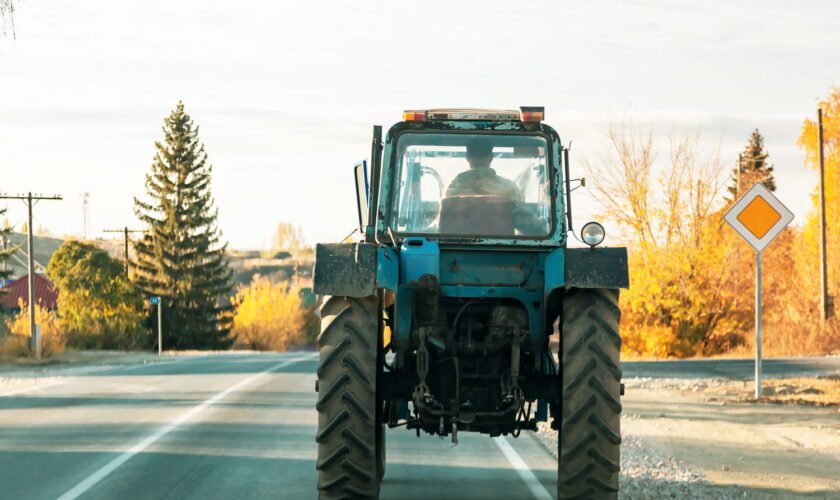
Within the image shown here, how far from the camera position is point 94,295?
71.1 m

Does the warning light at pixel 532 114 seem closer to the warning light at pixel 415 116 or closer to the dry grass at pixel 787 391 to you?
the warning light at pixel 415 116

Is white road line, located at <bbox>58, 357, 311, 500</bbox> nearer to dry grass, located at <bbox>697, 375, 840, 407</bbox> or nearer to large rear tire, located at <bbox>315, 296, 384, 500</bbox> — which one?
large rear tire, located at <bbox>315, 296, 384, 500</bbox>

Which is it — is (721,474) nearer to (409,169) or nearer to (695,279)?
(409,169)

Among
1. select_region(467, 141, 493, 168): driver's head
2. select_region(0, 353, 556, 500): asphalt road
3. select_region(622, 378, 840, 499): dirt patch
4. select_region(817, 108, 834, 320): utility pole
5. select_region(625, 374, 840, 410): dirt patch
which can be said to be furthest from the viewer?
select_region(817, 108, 834, 320): utility pole

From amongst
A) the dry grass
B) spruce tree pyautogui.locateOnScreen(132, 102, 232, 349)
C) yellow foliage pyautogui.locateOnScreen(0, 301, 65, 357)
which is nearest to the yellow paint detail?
the dry grass

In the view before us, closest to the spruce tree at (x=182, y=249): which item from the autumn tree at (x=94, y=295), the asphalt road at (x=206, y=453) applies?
the autumn tree at (x=94, y=295)

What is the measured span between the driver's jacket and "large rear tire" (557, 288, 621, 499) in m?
1.20

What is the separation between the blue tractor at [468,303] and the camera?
25.5ft

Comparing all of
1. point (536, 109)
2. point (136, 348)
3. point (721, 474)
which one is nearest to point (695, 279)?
point (721, 474)

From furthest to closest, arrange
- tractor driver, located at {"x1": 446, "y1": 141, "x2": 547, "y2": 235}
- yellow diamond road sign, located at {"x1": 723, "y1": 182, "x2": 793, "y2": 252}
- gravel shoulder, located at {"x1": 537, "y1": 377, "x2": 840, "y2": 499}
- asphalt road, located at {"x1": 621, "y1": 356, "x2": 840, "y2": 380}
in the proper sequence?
1. asphalt road, located at {"x1": 621, "y1": 356, "x2": 840, "y2": 380}
2. yellow diamond road sign, located at {"x1": 723, "y1": 182, "x2": 793, "y2": 252}
3. gravel shoulder, located at {"x1": 537, "y1": 377, "x2": 840, "y2": 499}
4. tractor driver, located at {"x1": 446, "y1": 141, "x2": 547, "y2": 235}

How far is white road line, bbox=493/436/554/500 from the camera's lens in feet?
31.1

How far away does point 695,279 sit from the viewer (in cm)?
3769

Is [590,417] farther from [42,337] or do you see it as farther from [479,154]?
[42,337]

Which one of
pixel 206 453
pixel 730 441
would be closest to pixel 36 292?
pixel 206 453
